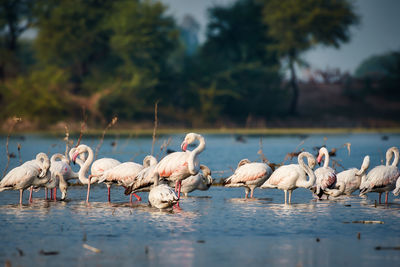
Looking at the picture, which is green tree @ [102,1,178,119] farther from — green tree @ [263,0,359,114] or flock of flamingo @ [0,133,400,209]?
flock of flamingo @ [0,133,400,209]

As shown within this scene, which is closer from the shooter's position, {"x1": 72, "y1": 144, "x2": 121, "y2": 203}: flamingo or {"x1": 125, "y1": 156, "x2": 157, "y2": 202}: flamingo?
{"x1": 125, "y1": 156, "x2": 157, "y2": 202}: flamingo

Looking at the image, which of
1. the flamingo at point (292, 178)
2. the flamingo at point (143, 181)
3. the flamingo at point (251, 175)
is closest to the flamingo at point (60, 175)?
the flamingo at point (143, 181)

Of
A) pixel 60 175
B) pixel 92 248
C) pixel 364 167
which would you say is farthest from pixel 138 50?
pixel 92 248

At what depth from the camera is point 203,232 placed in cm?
945

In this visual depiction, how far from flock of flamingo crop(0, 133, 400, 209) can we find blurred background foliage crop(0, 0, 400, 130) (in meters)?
37.6

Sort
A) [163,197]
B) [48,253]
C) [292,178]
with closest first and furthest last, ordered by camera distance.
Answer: [48,253] → [163,197] → [292,178]

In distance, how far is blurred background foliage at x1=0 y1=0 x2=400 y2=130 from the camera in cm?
5369

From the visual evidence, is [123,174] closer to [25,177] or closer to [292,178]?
[25,177]

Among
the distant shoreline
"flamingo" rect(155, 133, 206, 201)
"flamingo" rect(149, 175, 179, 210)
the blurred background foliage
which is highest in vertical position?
the blurred background foliage

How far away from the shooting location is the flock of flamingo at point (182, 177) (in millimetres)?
12219

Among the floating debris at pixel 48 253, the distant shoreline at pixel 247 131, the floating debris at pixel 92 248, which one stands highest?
the distant shoreline at pixel 247 131

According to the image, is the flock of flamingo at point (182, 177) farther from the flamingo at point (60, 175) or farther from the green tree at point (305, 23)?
the green tree at point (305, 23)

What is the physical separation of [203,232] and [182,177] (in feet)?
10.5

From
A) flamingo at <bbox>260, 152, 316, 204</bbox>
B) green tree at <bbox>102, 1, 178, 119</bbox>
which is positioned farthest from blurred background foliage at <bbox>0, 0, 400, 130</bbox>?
flamingo at <bbox>260, 152, 316, 204</bbox>
